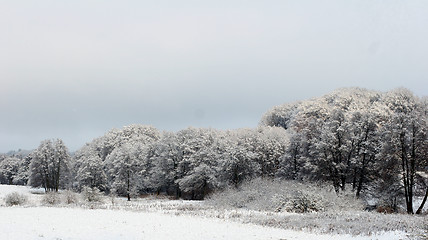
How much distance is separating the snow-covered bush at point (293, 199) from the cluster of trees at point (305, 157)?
16.8 ft

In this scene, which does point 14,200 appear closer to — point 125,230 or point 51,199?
point 51,199

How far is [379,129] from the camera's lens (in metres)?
36.3

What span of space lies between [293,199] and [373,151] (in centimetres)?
1347

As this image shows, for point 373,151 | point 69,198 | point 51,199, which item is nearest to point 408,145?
point 373,151

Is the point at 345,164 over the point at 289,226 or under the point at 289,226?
over

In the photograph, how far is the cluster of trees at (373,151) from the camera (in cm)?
2938

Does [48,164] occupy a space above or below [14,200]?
above

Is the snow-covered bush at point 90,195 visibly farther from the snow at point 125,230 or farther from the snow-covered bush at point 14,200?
the snow at point 125,230

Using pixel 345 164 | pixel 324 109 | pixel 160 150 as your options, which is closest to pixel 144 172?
pixel 160 150

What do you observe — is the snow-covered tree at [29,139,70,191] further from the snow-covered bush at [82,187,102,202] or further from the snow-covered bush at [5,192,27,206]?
the snow-covered bush at [5,192,27,206]

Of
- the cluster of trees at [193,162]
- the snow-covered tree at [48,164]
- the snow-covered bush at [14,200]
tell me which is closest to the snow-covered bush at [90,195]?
the snow-covered bush at [14,200]

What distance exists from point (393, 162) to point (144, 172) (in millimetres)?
49056

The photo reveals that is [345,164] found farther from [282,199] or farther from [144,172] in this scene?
[144,172]

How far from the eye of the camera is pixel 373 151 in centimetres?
3597
